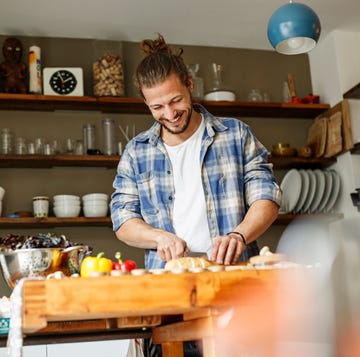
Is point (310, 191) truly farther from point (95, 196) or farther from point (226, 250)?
point (226, 250)

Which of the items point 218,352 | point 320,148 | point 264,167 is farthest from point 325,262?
point 320,148

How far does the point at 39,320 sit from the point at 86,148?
293cm

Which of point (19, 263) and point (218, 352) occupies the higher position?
point (19, 263)

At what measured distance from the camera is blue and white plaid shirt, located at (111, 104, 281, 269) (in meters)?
2.19

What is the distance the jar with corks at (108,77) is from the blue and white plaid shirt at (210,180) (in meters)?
1.73

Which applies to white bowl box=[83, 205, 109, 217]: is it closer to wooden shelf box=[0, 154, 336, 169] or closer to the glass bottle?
wooden shelf box=[0, 154, 336, 169]

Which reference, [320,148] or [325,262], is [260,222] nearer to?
[325,262]

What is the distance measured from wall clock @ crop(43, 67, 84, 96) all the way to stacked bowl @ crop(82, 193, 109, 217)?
65 centimetres

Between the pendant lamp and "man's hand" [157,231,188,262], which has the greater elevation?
the pendant lamp

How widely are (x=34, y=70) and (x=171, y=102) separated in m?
2.07

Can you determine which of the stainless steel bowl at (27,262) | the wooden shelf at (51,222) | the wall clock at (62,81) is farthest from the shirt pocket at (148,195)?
the wall clock at (62,81)

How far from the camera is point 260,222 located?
204cm

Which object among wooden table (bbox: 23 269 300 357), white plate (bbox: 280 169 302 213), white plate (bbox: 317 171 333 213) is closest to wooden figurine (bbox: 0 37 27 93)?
white plate (bbox: 280 169 302 213)

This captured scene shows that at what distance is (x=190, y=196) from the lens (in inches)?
87.0
